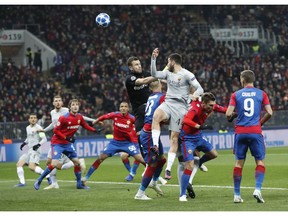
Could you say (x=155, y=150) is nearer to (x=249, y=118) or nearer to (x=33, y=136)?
(x=249, y=118)

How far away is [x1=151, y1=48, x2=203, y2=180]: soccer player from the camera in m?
14.5

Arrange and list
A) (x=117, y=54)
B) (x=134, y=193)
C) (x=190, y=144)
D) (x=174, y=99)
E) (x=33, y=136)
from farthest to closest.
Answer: (x=117, y=54) → (x=33, y=136) → (x=134, y=193) → (x=174, y=99) → (x=190, y=144)

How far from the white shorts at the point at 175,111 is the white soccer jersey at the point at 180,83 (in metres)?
0.11

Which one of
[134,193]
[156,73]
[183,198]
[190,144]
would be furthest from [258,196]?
[134,193]

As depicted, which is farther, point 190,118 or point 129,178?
point 129,178

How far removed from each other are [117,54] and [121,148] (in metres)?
25.9

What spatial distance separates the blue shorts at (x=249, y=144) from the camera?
13.6 meters

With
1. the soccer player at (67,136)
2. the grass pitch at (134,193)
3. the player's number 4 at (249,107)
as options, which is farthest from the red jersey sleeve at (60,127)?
the player's number 4 at (249,107)

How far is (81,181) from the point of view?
18047 millimetres

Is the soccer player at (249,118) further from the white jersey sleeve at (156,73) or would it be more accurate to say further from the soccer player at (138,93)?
the soccer player at (138,93)

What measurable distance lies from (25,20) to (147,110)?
31.3 m

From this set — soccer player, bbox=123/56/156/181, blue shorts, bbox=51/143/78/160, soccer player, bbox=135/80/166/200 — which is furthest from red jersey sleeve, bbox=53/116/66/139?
soccer player, bbox=135/80/166/200

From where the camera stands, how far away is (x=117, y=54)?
4456 cm

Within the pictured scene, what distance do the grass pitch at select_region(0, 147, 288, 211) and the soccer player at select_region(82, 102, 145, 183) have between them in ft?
2.00
